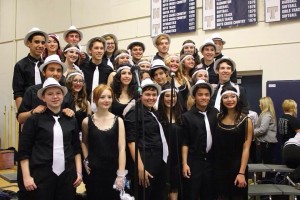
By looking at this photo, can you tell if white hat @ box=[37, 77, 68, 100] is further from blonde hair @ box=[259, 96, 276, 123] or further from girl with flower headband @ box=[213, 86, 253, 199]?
blonde hair @ box=[259, 96, 276, 123]

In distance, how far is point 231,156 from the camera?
3.64 m

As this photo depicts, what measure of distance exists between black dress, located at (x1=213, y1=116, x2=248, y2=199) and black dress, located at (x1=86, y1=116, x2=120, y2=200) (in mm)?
1003

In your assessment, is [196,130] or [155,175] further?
[196,130]

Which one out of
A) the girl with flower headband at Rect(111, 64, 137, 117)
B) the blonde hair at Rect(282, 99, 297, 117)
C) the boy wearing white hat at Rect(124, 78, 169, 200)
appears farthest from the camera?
the blonde hair at Rect(282, 99, 297, 117)

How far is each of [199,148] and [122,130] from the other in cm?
81

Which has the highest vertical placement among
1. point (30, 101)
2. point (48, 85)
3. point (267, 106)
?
point (48, 85)

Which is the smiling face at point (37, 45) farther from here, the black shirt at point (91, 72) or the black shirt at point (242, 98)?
the black shirt at point (242, 98)

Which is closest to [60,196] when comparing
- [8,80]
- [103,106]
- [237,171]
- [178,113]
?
[103,106]

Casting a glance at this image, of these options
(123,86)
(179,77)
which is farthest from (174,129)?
(179,77)

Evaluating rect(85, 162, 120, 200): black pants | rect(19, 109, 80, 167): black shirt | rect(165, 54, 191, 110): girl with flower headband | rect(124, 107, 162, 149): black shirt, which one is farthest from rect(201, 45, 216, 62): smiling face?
rect(19, 109, 80, 167): black shirt

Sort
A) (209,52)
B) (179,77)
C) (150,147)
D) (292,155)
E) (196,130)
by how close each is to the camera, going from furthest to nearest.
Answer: (292,155) → (209,52) → (179,77) → (196,130) → (150,147)

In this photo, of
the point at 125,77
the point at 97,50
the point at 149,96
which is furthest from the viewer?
the point at 97,50

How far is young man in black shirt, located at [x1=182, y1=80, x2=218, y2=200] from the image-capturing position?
3.64m

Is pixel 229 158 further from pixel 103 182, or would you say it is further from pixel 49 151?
pixel 49 151
